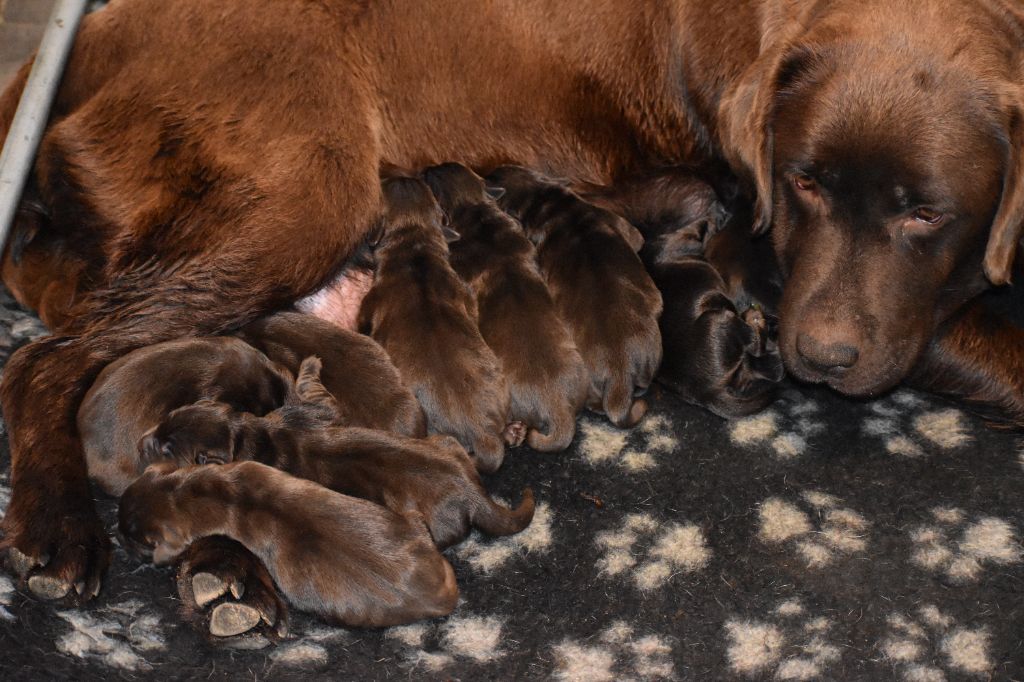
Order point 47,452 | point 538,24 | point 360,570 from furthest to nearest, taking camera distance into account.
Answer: point 538,24, point 47,452, point 360,570

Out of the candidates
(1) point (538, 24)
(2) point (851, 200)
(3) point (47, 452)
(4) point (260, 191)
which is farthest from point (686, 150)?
(3) point (47, 452)

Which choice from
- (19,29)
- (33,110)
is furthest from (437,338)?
(19,29)

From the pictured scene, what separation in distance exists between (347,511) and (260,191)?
3.17ft

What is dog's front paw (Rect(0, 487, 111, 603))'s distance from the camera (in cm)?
227

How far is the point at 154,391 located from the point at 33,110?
86 cm

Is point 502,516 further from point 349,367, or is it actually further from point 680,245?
point 680,245

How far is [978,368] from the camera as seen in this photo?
279 centimetres

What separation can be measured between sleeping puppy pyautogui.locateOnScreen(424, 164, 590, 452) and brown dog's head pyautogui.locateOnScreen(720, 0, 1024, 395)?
0.53 metres

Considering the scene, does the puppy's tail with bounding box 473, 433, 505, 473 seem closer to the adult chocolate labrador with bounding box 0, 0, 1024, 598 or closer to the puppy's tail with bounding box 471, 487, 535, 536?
the puppy's tail with bounding box 471, 487, 535, 536

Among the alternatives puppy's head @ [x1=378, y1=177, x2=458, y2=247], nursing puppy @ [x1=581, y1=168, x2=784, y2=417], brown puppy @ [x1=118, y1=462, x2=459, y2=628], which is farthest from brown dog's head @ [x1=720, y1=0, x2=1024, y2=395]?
brown puppy @ [x1=118, y1=462, x2=459, y2=628]

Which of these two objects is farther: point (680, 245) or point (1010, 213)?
point (680, 245)

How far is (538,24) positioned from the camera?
9.99 ft

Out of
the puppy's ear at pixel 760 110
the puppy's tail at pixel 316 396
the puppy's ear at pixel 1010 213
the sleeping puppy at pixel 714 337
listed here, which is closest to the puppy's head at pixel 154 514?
the puppy's tail at pixel 316 396

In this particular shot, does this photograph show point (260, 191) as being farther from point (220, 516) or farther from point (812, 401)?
point (812, 401)
